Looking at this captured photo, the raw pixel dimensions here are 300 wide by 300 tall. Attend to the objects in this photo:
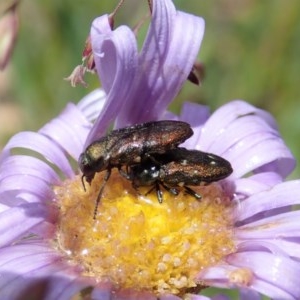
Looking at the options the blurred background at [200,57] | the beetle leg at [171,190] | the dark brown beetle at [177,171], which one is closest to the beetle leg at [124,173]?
the dark brown beetle at [177,171]

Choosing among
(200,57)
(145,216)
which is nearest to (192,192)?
(145,216)

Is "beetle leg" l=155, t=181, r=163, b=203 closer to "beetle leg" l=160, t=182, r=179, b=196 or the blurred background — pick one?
"beetle leg" l=160, t=182, r=179, b=196

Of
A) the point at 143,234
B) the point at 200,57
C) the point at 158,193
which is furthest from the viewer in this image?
the point at 200,57

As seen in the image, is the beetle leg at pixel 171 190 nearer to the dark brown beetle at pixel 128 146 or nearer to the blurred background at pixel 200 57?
the dark brown beetle at pixel 128 146

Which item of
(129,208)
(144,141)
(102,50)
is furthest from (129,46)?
(129,208)

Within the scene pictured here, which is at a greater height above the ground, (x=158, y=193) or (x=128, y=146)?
(x=128, y=146)

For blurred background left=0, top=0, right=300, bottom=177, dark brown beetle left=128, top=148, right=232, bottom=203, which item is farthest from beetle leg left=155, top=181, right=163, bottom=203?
blurred background left=0, top=0, right=300, bottom=177

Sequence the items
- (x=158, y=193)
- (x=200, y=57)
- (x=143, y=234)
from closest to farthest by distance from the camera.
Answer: (x=143, y=234)
(x=158, y=193)
(x=200, y=57)

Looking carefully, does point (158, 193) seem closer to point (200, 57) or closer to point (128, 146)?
point (128, 146)
